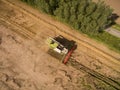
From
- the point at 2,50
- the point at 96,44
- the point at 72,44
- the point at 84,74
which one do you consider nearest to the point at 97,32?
the point at 96,44

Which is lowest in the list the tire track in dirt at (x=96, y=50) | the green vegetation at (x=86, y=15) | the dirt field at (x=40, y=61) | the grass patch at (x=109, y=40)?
the dirt field at (x=40, y=61)

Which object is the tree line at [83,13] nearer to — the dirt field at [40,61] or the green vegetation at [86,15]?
the green vegetation at [86,15]

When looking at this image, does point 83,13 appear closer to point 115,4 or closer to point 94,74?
point 115,4

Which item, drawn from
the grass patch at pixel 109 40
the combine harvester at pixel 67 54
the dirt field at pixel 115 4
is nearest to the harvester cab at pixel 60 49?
the combine harvester at pixel 67 54

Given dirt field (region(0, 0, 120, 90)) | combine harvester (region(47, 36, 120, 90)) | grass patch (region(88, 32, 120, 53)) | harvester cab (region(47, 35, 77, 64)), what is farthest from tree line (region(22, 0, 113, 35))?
combine harvester (region(47, 36, 120, 90))

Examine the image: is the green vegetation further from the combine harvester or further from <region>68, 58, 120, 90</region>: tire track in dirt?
<region>68, 58, 120, 90</region>: tire track in dirt

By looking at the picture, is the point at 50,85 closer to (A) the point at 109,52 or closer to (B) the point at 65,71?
(B) the point at 65,71
